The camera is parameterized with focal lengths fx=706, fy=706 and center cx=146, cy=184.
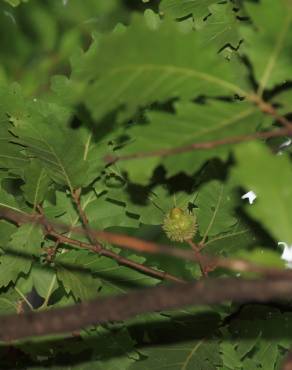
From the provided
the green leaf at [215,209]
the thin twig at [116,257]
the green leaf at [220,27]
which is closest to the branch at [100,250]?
the thin twig at [116,257]

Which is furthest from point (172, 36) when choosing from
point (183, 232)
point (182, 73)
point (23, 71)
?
point (23, 71)

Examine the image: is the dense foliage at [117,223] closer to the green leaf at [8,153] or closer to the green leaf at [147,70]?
the green leaf at [8,153]

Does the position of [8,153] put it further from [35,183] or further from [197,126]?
[197,126]

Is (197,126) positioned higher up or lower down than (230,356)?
higher up

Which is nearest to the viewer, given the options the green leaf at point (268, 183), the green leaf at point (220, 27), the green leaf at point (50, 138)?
the green leaf at point (268, 183)

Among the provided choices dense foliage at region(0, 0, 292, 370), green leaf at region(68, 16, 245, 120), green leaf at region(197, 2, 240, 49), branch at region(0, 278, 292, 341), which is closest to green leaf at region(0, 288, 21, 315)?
dense foliage at region(0, 0, 292, 370)

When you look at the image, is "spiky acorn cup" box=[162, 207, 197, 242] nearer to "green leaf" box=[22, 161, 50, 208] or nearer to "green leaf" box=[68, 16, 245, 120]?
"green leaf" box=[22, 161, 50, 208]

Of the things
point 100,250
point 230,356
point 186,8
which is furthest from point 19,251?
point 186,8
